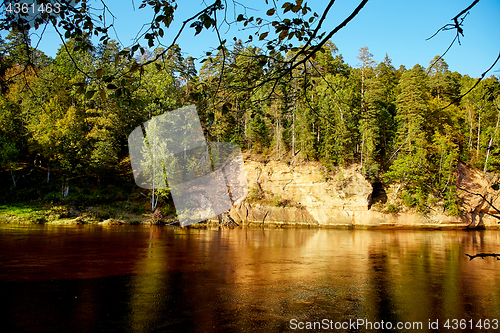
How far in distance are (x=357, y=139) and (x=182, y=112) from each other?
2275 centimetres

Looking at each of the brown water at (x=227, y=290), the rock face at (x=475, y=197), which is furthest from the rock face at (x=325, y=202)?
the brown water at (x=227, y=290)

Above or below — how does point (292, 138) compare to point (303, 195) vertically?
above

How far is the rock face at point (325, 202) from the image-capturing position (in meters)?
34.2

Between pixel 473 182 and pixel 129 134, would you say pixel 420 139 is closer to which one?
pixel 473 182

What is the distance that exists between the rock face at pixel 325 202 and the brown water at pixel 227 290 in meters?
20.0

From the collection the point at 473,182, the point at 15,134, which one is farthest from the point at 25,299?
the point at 473,182

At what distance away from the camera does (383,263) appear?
1308 centimetres

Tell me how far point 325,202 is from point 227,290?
94.7 ft

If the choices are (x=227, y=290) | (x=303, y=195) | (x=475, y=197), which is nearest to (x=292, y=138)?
(x=303, y=195)

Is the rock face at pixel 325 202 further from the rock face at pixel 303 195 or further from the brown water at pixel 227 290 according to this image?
the brown water at pixel 227 290

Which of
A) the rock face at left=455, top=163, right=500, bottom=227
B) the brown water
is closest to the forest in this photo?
the rock face at left=455, top=163, right=500, bottom=227

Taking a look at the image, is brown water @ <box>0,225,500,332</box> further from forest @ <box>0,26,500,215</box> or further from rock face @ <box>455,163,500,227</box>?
rock face @ <box>455,163,500,227</box>

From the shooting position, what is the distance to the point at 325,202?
35.8 m

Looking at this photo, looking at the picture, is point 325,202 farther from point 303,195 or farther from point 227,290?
point 227,290
